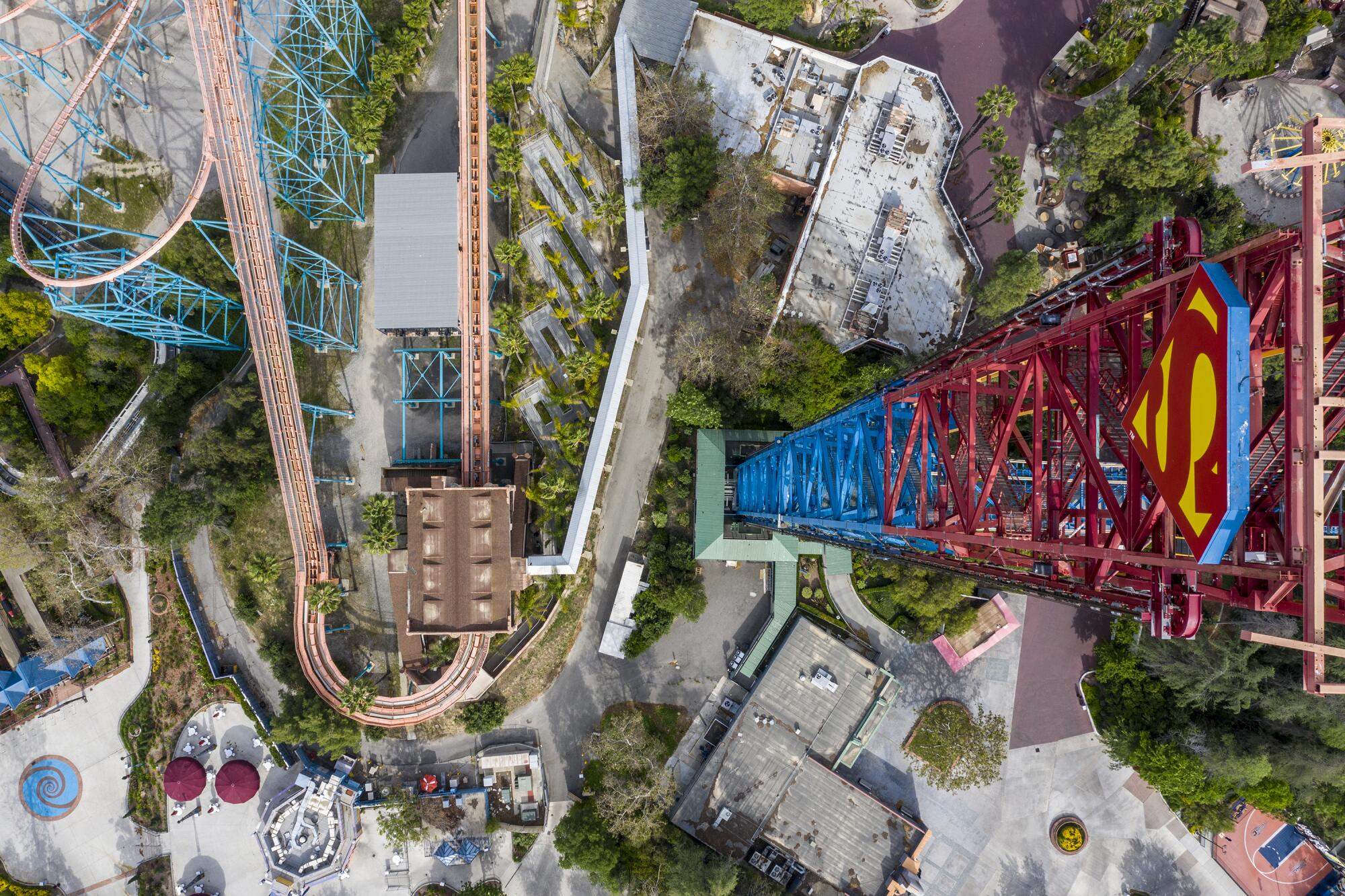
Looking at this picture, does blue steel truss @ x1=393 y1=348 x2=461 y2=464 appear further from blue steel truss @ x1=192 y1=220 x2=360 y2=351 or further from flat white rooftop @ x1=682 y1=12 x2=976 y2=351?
flat white rooftop @ x1=682 y1=12 x2=976 y2=351

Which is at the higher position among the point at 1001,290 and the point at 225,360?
the point at 1001,290

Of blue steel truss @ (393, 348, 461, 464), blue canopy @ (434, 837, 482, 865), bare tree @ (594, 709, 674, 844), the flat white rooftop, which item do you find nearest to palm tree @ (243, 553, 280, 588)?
blue steel truss @ (393, 348, 461, 464)

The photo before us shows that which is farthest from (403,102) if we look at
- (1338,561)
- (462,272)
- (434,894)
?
(434,894)

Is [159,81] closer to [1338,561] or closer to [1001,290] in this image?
[1001,290]

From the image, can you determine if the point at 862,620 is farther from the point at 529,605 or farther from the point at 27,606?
the point at 27,606

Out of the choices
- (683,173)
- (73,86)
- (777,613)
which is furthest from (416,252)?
(777,613)

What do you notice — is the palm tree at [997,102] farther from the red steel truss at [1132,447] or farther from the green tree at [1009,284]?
the red steel truss at [1132,447]

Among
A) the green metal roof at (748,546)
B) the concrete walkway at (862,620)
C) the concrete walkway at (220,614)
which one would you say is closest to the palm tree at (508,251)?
the green metal roof at (748,546)
